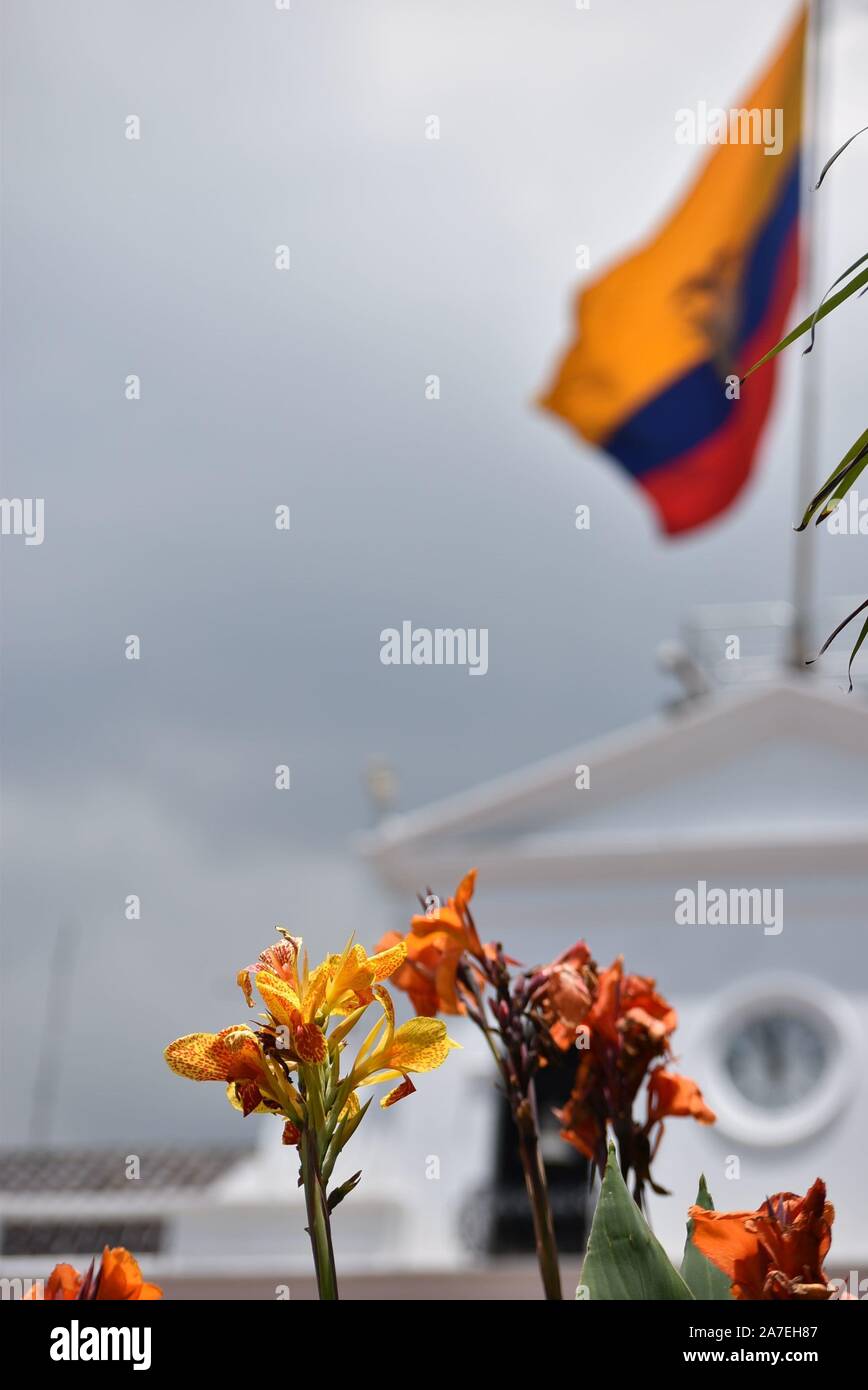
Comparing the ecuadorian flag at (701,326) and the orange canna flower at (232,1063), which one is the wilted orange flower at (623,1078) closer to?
the orange canna flower at (232,1063)

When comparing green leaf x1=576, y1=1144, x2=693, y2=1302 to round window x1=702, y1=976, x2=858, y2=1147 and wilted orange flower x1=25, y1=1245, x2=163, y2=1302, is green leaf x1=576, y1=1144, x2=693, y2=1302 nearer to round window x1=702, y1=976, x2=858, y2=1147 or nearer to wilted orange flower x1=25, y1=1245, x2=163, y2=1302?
wilted orange flower x1=25, y1=1245, x2=163, y2=1302

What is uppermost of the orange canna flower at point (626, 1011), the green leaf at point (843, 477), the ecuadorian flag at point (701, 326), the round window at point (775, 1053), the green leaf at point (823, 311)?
the ecuadorian flag at point (701, 326)

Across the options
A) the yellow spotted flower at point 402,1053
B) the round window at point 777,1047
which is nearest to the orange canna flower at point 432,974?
the yellow spotted flower at point 402,1053

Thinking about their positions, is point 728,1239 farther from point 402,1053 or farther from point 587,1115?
point 587,1115

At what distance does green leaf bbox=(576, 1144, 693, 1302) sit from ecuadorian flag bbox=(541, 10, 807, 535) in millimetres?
11497

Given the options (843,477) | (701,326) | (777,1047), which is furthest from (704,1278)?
(777,1047)

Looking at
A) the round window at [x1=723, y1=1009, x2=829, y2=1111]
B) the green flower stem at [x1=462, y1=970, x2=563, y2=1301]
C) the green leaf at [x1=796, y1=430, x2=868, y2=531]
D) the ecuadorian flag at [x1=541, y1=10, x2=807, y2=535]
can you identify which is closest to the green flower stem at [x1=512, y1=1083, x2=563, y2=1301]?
the green flower stem at [x1=462, y1=970, x2=563, y2=1301]

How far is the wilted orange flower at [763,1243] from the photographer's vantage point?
32.4 inches

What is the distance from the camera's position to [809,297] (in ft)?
43.5

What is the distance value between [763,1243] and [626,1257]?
8cm

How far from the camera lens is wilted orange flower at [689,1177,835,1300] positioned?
82 centimetres

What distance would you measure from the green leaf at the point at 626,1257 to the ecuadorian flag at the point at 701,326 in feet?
37.7

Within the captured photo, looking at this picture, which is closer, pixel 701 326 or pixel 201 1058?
pixel 201 1058

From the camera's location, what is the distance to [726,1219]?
0.83 meters
